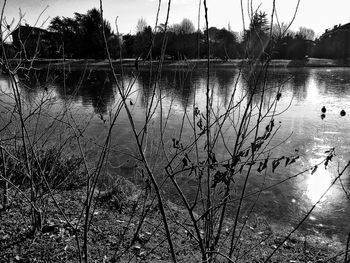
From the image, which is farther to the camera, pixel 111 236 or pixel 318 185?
pixel 318 185

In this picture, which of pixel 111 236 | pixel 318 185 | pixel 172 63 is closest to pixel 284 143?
pixel 318 185

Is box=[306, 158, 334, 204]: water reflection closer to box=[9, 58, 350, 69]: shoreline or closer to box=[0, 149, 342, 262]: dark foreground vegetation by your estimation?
box=[0, 149, 342, 262]: dark foreground vegetation

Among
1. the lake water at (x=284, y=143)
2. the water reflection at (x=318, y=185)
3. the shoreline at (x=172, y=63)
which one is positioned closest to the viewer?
the shoreline at (x=172, y=63)

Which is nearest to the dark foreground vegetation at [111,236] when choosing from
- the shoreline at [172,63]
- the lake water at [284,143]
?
the lake water at [284,143]

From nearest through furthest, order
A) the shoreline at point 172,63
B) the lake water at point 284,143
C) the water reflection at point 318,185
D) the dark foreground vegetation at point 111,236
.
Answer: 1. the shoreline at point 172,63
2. the dark foreground vegetation at point 111,236
3. the lake water at point 284,143
4. the water reflection at point 318,185

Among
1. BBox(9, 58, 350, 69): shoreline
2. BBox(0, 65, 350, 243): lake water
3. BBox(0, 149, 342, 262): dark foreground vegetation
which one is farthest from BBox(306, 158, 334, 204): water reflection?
BBox(9, 58, 350, 69): shoreline

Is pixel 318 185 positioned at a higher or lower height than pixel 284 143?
lower

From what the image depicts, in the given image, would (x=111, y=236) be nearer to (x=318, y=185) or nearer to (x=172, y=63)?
(x=318, y=185)

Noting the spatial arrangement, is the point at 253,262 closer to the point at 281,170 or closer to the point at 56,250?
the point at 56,250

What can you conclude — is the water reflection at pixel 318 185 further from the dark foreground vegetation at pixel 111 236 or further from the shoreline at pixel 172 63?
the shoreline at pixel 172 63

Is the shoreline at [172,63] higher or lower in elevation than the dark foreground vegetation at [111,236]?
higher

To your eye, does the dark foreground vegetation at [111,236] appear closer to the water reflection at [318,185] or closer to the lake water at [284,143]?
the lake water at [284,143]

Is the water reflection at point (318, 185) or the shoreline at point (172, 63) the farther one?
the water reflection at point (318, 185)

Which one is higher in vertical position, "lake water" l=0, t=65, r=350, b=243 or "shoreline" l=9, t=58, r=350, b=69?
"shoreline" l=9, t=58, r=350, b=69
